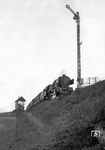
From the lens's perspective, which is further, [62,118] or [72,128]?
[62,118]

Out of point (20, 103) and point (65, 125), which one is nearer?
point (65, 125)

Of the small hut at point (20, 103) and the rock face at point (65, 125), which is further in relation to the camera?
the small hut at point (20, 103)

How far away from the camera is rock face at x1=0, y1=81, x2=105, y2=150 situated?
28.7m

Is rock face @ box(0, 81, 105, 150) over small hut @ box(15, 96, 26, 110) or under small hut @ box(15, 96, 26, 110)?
under

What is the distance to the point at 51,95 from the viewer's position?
59562mm

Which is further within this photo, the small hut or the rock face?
the small hut

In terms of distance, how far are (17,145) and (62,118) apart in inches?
215

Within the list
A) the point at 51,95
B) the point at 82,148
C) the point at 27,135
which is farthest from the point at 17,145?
the point at 51,95

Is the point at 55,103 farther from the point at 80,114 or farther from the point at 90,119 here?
the point at 90,119

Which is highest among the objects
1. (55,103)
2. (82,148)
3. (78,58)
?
(78,58)

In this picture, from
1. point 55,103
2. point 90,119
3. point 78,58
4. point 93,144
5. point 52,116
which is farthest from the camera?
point 78,58

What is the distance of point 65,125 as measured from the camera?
37062mm

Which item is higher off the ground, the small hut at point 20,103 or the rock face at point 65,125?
the small hut at point 20,103

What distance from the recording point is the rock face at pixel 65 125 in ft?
94.1
